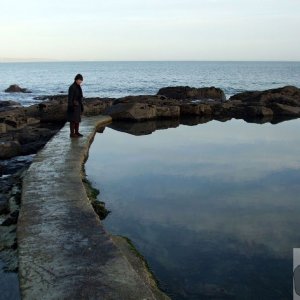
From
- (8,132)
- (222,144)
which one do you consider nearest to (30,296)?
(222,144)

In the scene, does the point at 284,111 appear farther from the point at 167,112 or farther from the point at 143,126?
the point at 143,126

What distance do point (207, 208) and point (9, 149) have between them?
21.0 feet

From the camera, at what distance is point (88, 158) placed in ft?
38.0

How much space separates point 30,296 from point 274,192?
6163mm

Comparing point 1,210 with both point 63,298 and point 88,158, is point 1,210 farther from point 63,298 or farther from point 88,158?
point 88,158

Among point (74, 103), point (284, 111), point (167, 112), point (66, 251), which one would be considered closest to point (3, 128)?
point (74, 103)

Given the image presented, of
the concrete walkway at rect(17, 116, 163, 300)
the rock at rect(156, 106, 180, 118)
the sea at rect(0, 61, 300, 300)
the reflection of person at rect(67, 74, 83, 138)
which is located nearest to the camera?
the concrete walkway at rect(17, 116, 163, 300)

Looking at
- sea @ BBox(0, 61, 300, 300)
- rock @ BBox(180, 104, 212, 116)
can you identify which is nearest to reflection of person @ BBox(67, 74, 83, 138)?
sea @ BBox(0, 61, 300, 300)

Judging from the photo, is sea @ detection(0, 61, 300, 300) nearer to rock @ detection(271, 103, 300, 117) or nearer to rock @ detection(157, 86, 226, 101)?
rock @ detection(271, 103, 300, 117)

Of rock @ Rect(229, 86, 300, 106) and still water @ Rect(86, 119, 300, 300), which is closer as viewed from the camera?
still water @ Rect(86, 119, 300, 300)

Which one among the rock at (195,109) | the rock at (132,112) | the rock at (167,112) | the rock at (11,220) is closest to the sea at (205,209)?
the rock at (11,220)

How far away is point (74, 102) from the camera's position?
11.6 meters

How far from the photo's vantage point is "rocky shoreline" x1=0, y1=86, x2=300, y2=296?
9.13 metres

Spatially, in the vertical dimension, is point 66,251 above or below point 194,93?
above
